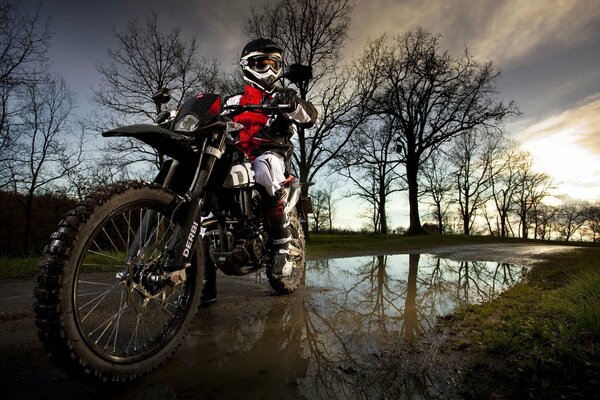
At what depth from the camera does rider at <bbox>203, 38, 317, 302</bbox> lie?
3.33m

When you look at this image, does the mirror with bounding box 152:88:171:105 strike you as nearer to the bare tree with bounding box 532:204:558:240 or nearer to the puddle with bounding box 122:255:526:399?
the puddle with bounding box 122:255:526:399

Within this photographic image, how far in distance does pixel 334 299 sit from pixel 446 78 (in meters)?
24.1

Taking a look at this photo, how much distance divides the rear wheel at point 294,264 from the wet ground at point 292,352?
140 millimetres

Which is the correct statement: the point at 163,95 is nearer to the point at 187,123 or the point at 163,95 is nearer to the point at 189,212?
the point at 187,123

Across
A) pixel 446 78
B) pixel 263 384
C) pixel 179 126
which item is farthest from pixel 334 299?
pixel 446 78

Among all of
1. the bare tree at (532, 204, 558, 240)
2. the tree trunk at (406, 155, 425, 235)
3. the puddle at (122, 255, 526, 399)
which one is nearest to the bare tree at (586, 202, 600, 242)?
the bare tree at (532, 204, 558, 240)

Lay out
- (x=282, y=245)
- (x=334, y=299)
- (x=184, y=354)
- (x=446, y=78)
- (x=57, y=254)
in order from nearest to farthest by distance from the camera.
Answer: (x=57, y=254)
(x=184, y=354)
(x=282, y=245)
(x=334, y=299)
(x=446, y=78)

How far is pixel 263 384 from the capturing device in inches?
68.8

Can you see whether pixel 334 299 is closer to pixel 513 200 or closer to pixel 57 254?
pixel 57 254

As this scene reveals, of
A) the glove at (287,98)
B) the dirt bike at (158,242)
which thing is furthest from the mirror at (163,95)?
the glove at (287,98)

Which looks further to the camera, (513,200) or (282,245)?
(513,200)

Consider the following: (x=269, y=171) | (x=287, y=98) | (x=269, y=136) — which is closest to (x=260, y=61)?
(x=269, y=136)

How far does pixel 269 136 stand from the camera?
3.67 metres

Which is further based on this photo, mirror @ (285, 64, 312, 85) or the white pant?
the white pant
